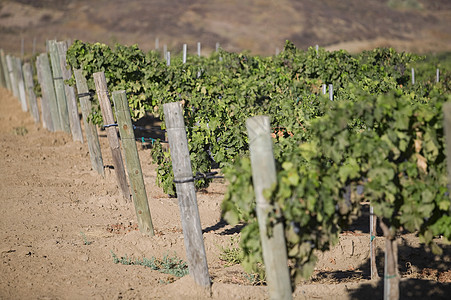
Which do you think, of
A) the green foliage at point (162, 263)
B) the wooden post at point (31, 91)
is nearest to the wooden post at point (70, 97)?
the wooden post at point (31, 91)

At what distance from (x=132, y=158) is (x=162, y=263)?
1216mm

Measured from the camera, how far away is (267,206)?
3.28 m

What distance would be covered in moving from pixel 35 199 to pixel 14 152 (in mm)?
3501

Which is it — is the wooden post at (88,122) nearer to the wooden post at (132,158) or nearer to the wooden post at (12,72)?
the wooden post at (132,158)

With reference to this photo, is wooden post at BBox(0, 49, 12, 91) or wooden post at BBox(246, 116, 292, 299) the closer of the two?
wooden post at BBox(246, 116, 292, 299)

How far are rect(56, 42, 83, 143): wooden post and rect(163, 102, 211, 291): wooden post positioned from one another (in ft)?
14.3

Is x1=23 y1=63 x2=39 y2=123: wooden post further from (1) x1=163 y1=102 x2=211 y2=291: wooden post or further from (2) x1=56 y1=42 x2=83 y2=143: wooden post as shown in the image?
(1) x1=163 y1=102 x2=211 y2=291: wooden post

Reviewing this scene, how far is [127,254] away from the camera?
18.4 ft

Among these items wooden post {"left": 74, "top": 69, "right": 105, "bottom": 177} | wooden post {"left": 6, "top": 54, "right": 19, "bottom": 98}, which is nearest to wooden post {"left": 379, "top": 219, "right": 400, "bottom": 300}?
wooden post {"left": 74, "top": 69, "right": 105, "bottom": 177}

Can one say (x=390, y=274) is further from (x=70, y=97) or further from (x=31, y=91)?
(x=31, y=91)

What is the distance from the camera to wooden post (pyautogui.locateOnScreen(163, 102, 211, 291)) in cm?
451

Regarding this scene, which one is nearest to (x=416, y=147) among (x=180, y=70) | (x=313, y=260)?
(x=313, y=260)

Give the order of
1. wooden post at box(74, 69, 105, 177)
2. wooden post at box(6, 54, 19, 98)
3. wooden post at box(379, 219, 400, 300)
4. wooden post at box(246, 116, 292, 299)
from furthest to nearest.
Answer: wooden post at box(6, 54, 19, 98), wooden post at box(74, 69, 105, 177), wooden post at box(379, 219, 400, 300), wooden post at box(246, 116, 292, 299)

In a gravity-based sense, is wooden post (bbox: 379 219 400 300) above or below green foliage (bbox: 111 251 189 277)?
above
